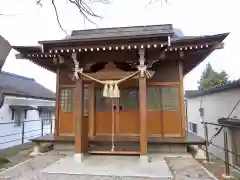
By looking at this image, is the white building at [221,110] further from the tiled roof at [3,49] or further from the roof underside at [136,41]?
the tiled roof at [3,49]

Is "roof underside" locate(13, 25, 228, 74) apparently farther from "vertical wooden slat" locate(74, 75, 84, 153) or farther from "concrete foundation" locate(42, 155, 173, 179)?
"concrete foundation" locate(42, 155, 173, 179)

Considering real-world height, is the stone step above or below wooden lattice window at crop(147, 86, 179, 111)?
below

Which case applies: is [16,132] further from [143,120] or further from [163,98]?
[143,120]

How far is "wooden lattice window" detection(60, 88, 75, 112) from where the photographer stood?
6906mm

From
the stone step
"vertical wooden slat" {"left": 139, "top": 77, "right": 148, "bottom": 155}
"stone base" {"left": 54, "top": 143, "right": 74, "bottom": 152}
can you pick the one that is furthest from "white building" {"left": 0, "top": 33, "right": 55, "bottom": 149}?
"vertical wooden slat" {"left": 139, "top": 77, "right": 148, "bottom": 155}

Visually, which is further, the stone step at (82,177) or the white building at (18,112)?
the white building at (18,112)

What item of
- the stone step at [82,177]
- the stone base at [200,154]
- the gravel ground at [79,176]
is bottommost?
the stone step at [82,177]

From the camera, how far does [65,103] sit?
694cm

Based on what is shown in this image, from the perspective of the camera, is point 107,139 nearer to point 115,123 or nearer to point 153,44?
point 115,123

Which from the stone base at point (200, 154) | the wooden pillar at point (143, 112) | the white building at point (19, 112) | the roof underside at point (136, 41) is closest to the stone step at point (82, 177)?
the wooden pillar at point (143, 112)

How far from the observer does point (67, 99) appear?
22.7 ft

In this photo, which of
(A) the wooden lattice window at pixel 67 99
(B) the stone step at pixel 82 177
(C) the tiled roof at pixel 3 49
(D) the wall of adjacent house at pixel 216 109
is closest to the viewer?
(C) the tiled roof at pixel 3 49

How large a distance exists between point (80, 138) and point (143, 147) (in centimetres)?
158

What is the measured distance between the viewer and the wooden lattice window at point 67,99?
22.7 ft
